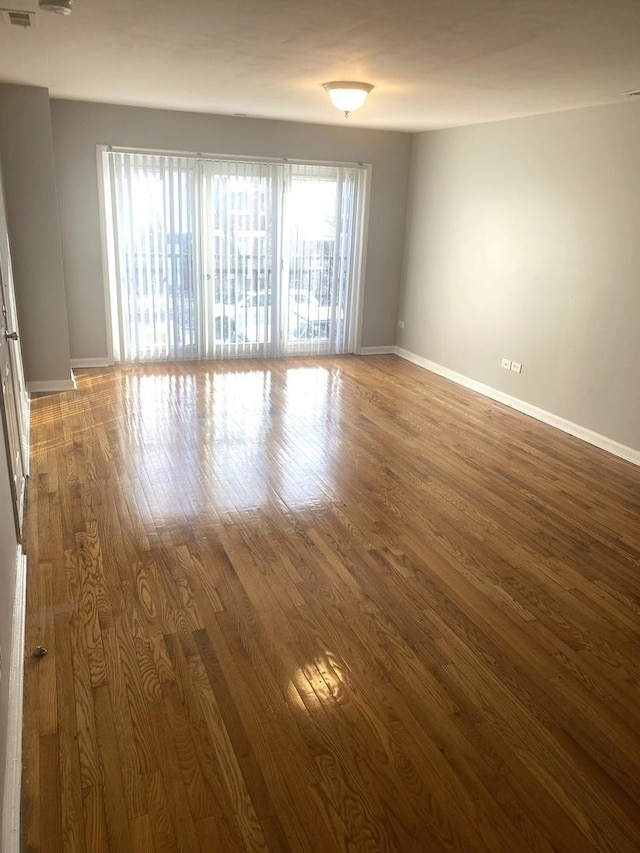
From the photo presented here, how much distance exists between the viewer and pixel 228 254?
665cm

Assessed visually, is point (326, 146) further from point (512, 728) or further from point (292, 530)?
point (512, 728)

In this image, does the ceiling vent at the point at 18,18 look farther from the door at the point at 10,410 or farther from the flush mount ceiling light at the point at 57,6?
the door at the point at 10,410

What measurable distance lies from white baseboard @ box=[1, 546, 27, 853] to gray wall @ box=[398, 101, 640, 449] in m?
4.13

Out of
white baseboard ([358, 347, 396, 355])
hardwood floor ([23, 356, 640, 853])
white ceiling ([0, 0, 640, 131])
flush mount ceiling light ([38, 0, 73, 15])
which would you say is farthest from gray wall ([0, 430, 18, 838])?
white baseboard ([358, 347, 396, 355])

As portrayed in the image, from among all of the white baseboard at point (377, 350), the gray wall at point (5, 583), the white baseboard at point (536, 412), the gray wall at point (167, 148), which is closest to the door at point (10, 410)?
the gray wall at point (5, 583)

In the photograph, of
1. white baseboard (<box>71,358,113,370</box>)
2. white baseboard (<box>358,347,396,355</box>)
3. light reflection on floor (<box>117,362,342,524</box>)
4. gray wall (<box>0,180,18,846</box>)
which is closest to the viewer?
gray wall (<box>0,180,18,846</box>)

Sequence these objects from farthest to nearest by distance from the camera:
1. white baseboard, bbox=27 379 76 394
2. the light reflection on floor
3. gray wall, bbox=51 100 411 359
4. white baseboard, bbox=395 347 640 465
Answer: gray wall, bbox=51 100 411 359, white baseboard, bbox=27 379 76 394, white baseboard, bbox=395 347 640 465, the light reflection on floor

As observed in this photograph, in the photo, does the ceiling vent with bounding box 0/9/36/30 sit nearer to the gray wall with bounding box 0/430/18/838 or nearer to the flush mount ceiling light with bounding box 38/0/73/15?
the flush mount ceiling light with bounding box 38/0/73/15

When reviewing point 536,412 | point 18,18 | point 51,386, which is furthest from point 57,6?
point 536,412

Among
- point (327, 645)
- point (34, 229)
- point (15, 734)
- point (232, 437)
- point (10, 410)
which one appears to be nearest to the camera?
point (15, 734)

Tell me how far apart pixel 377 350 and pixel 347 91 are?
387 centimetres

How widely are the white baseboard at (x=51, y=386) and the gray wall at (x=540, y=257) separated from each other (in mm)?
3791

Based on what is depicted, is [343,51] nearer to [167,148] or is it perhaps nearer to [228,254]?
[167,148]

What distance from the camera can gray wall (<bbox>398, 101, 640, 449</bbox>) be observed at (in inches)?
181
